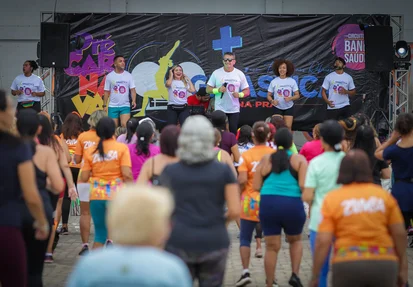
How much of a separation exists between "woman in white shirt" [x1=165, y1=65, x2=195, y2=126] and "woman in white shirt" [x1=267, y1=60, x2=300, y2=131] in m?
1.67

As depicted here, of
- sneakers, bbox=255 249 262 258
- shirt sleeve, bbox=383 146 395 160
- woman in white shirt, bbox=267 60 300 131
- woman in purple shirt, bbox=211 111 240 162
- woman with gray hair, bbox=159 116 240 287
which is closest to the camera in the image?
woman with gray hair, bbox=159 116 240 287

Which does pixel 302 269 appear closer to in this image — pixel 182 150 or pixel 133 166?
pixel 133 166

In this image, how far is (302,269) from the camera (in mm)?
8828

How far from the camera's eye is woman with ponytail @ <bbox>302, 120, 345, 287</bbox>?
6.06m

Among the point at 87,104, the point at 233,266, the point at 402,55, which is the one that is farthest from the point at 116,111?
the point at 233,266

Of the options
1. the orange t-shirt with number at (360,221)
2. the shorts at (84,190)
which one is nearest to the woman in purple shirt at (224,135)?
the shorts at (84,190)

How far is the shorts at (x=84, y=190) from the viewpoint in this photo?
27.8ft

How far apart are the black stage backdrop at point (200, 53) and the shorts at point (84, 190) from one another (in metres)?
7.42

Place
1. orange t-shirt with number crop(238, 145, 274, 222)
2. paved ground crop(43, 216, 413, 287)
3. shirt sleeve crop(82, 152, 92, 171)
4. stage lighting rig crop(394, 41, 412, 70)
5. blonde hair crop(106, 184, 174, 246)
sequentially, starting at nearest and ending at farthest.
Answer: blonde hair crop(106, 184, 174, 246) < orange t-shirt with number crop(238, 145, 274, 222) < shirt sleeve crop(82, 152, 92, 171) < paved ground crop(43, 216, 413, 287) < stage lighting rig crop(394, 41, 412, 70)

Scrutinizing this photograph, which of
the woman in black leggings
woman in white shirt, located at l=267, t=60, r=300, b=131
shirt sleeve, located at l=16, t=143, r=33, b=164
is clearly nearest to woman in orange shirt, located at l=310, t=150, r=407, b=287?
shirt sleeve, located at l=16, t=143, r=33, b=164

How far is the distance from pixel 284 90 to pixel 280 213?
327 inches

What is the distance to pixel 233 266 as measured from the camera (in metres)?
9.03

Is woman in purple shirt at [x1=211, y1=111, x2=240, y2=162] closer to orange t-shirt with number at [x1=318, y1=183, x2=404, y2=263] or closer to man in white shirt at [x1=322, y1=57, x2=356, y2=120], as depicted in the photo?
orange t-shirt with number at [x1=318, y1=183, x2=404, y2=263]

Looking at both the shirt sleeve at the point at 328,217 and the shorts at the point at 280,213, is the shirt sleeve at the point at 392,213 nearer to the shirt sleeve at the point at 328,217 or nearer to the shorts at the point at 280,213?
the shirt sleeve at the point at 328,217
